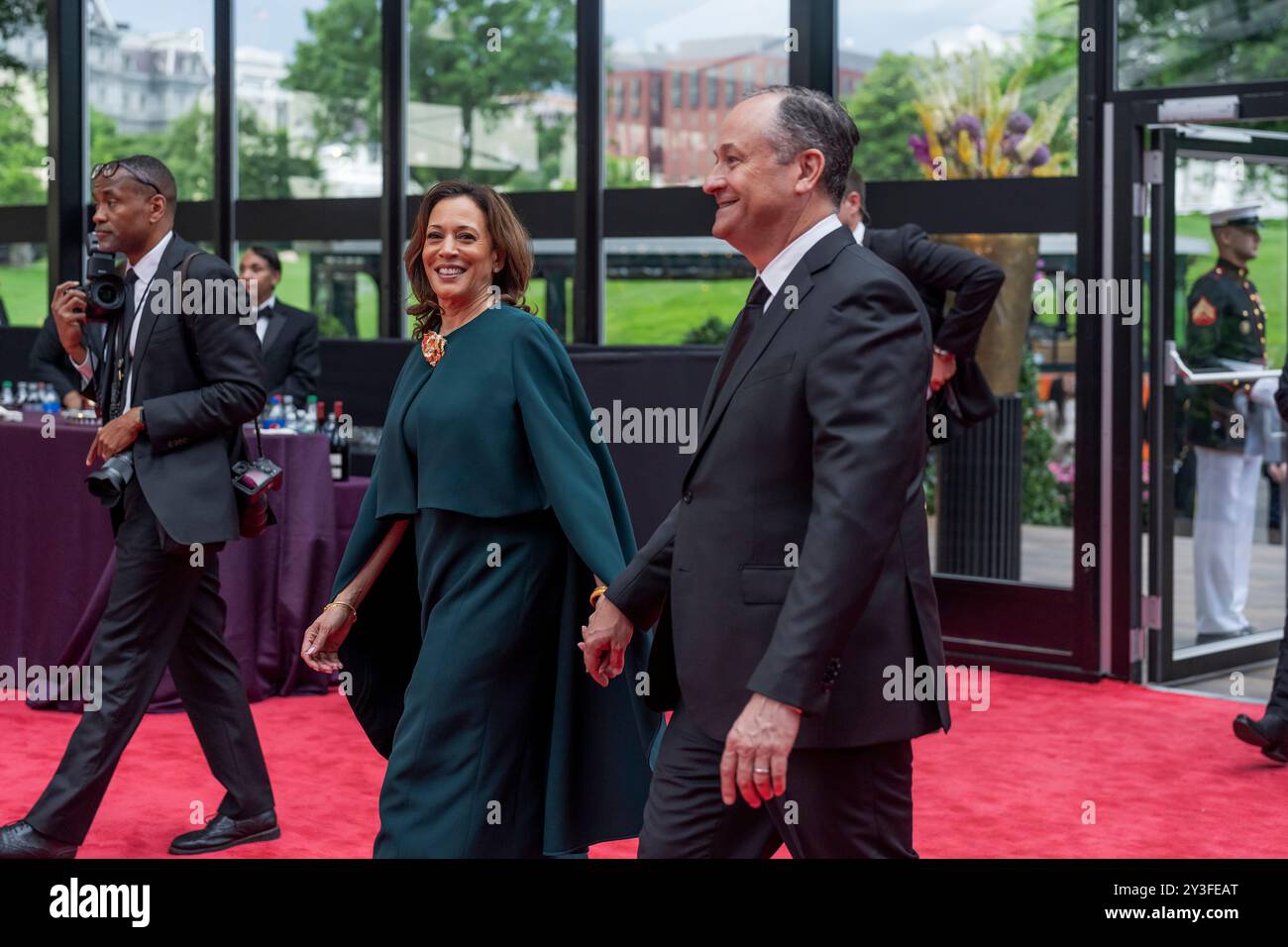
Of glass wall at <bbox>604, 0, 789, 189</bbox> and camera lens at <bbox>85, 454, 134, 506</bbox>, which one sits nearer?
camera lens at <bbox>85, 454, 134, 506</bbox>

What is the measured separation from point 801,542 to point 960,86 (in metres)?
5.10

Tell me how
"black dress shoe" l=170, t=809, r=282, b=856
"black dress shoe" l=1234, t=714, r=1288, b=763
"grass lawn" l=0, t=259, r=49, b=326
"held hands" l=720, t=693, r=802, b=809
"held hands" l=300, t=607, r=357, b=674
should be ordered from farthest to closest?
"grass lawn" l=0, t=259, r=49, b=326
"black dress shoe" l=1234, t=714, r=1288, b=763
"black dress shoe" l=170, t=809, r=282, b=856
"held hands" l=300, t=607, r=357, b=674
"held hands" l=720, t=693, r=802, b=809

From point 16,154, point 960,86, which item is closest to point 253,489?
point 960,86

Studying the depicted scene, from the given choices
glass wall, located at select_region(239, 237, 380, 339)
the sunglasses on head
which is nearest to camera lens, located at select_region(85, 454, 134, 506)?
the sunglasses on head

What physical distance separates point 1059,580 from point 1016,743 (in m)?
1.31

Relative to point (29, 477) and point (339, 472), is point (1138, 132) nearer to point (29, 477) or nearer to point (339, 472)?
point (339, 472)

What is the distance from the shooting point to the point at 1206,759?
5.40 m

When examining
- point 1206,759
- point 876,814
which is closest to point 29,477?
point 1206,759

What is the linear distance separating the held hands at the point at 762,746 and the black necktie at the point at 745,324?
51 cm

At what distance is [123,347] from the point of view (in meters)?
4.25

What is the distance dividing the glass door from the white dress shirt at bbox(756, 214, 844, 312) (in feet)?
14.5

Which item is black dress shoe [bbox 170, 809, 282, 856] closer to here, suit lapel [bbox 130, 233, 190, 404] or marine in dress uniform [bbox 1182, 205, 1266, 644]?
suit lapel [bbox 130, 233, 190, 404]

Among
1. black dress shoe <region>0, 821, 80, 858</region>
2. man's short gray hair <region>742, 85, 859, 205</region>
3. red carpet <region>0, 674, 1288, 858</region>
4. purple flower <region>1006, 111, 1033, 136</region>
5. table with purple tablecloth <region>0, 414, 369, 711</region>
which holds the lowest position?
red carpet <region>0, 674, 1288, 858</region>

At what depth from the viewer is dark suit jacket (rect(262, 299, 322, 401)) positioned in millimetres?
7445
